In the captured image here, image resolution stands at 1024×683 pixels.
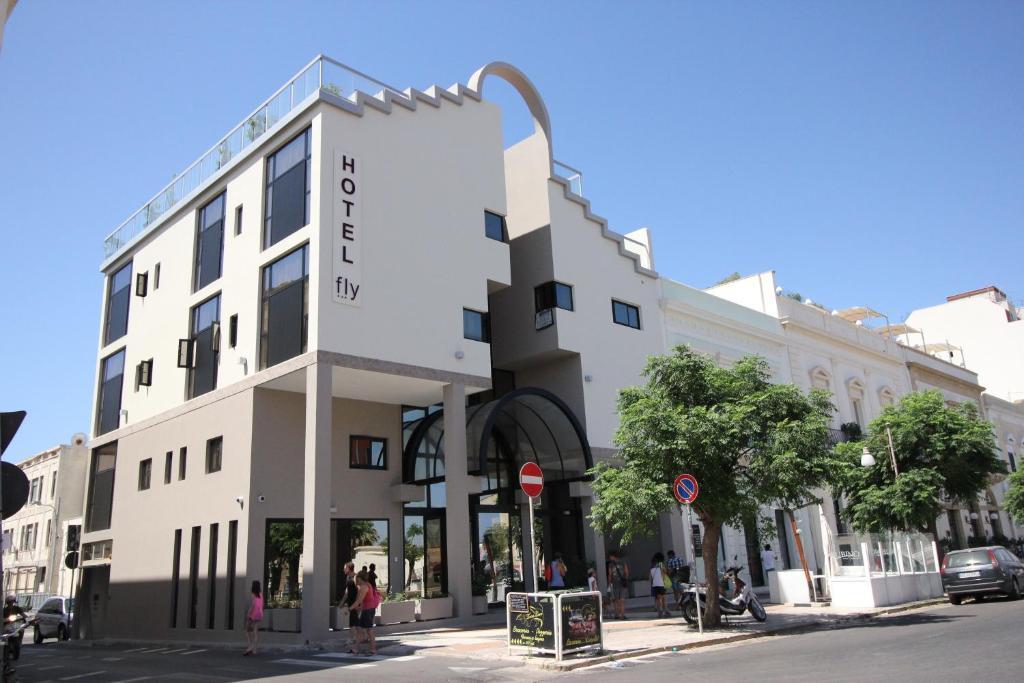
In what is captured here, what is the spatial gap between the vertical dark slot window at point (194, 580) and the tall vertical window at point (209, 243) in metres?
8.40

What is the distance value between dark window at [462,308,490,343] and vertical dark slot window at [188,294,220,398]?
25.9 feet

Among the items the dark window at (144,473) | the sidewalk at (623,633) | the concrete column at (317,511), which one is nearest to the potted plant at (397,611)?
the sidewalk at (623,633)

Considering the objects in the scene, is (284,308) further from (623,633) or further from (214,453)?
(623,633)

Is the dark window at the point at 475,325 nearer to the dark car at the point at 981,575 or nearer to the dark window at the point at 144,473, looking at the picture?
the dark window at the point at 144,473

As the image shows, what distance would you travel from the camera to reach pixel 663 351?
30.5m

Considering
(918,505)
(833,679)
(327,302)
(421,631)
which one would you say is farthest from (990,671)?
(918,505)

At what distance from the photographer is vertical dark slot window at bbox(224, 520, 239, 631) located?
2167 cm

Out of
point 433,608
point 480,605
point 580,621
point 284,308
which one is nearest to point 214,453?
point 284,308

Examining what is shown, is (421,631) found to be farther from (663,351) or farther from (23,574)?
(23,574)

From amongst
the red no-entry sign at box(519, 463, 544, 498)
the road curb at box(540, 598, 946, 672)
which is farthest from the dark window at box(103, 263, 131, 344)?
the road curb at box(540, 598, 946, 672)

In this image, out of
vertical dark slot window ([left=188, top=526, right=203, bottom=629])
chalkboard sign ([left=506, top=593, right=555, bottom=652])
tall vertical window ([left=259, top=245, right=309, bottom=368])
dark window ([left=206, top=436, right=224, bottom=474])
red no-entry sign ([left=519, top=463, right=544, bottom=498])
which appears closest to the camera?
chalkboard sign ([left=506, top=593, right=555, bottom=652])

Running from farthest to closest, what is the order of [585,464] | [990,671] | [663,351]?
1. [663,351]
2. [585,464]
3. [990,671]

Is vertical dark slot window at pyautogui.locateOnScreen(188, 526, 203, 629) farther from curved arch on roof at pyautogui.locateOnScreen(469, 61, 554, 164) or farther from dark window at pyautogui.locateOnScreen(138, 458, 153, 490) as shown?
curved arch on roof at pyautogui.locateOnScreen(469, 61, 554, 164)

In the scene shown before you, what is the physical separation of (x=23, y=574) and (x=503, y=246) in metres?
51.1
